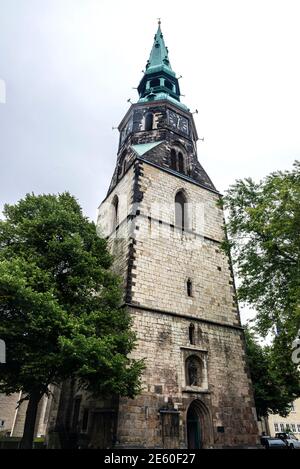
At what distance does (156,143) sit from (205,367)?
13.3 meters

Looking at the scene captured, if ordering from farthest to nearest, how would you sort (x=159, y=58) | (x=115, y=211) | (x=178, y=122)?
(x=159, y=58)
(x=178, y=122)
(x=115, y=211)

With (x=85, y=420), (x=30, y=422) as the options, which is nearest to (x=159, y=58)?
(x=85, y=420)

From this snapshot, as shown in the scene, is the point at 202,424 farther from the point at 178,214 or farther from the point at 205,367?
the point at 178,214

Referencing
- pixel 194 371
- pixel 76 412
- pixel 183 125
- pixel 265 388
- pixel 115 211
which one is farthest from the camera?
pixel 183 125

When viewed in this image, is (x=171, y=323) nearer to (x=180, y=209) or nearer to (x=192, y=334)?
(x=192, y=334)

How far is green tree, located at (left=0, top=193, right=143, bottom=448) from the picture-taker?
31.1 feet

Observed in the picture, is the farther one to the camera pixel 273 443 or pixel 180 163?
pixel 180 163

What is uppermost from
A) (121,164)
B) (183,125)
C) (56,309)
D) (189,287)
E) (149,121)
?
(183,125)

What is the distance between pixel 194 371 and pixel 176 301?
9.62 ft

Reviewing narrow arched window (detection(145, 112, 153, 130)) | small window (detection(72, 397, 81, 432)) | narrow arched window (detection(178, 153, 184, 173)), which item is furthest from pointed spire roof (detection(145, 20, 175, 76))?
small window (detection(72, 397, 81, 432))

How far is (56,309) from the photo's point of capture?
9.80m

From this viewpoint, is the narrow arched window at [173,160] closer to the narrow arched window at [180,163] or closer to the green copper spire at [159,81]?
the narrow arched window at [180,163]

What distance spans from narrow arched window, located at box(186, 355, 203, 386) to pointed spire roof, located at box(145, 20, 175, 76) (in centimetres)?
2329

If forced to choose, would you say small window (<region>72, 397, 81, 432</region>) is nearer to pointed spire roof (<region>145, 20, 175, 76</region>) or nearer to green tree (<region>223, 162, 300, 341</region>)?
green tree (<region>223, 162, 300, 341</region>)
